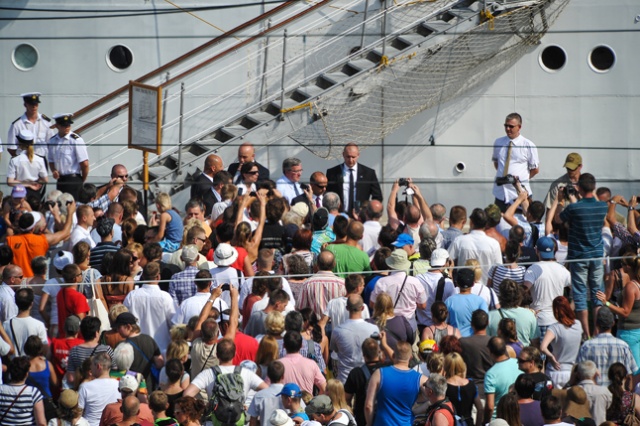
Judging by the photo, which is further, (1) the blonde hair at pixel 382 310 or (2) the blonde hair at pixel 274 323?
(1) the blonde hair at pixel 382 310

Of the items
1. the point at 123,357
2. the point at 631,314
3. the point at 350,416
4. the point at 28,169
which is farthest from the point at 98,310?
the point at 631,314

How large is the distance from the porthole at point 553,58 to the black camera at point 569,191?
453 cm

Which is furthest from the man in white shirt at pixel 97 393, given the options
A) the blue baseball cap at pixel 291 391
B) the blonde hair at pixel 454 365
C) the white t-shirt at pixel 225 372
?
the blonde hair at pixel 454 365

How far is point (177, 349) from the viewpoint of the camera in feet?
33.7

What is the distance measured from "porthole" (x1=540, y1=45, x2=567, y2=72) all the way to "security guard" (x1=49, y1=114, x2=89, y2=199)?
671cm

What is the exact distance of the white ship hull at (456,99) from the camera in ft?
58.0

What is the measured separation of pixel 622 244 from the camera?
13.1 m

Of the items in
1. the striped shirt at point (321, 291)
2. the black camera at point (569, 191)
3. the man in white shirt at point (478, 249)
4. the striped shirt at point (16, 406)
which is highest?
the black camera at point (569, 191)

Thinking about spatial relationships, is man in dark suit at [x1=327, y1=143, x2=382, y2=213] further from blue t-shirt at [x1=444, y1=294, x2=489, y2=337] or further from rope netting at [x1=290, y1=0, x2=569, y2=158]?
blue t-shirt at [x1=444, y1=294, x2=489, y2=337]

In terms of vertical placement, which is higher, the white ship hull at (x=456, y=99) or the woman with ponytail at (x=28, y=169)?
the white ship hull at (x=456, y=99)

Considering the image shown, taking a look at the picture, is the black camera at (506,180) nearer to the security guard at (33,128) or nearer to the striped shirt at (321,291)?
the striped shirt at (321,291)

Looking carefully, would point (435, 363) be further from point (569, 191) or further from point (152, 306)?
point (569, 191)

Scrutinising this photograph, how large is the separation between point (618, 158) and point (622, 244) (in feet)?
16.1

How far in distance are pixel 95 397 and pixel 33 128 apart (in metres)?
6.13
